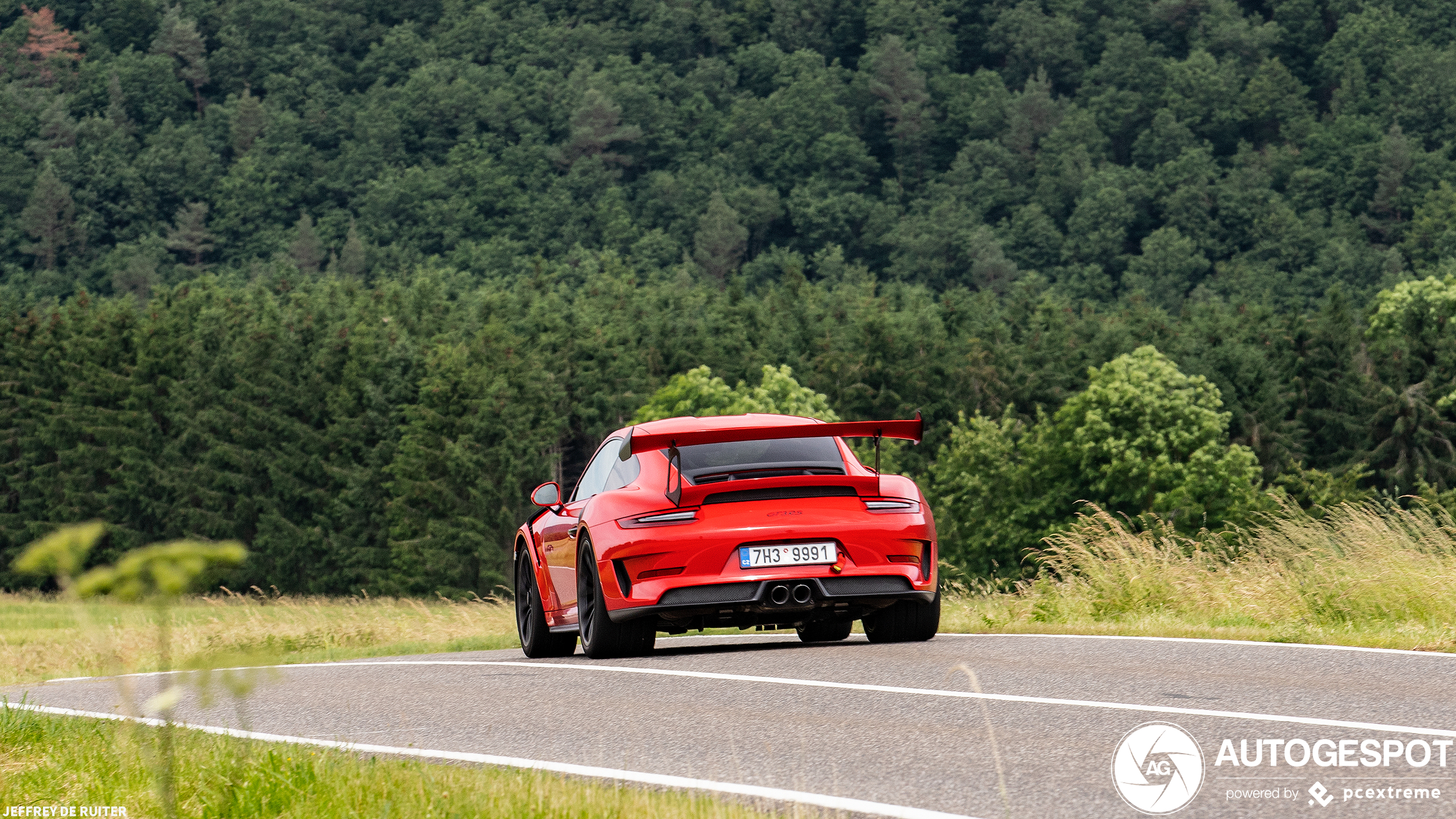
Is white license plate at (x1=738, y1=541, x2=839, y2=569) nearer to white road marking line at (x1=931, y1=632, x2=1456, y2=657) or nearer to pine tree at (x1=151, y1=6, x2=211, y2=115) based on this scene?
white road marking line at (x1=931, y1=632, x2=1456, y2=657)

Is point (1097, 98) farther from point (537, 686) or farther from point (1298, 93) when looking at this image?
point (537, 686)

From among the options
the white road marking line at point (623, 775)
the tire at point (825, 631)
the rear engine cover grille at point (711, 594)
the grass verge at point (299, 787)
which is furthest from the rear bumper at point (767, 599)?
the grass verge at point (299, 787)

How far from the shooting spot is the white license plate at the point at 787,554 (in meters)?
10.4

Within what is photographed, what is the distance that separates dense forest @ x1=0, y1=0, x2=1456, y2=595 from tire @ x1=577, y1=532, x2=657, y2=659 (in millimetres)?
54149

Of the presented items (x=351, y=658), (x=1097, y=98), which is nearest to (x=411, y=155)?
(x=1097, y=98)

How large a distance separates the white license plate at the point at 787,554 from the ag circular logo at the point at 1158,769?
352 centimetres

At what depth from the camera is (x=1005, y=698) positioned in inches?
325

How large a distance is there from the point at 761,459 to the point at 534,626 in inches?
90.2

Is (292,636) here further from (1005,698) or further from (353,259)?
(353,259)

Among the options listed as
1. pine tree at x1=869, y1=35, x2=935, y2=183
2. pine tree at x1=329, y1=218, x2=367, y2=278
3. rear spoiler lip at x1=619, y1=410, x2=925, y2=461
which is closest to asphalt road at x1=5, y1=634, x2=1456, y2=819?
rear spoiler lip at x1=619, y1=410, x2=925, y2=461

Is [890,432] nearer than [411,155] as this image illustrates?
Yes

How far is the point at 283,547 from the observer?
85.2 meters

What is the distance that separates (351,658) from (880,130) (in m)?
178

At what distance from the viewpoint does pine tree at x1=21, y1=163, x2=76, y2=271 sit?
16375cm
